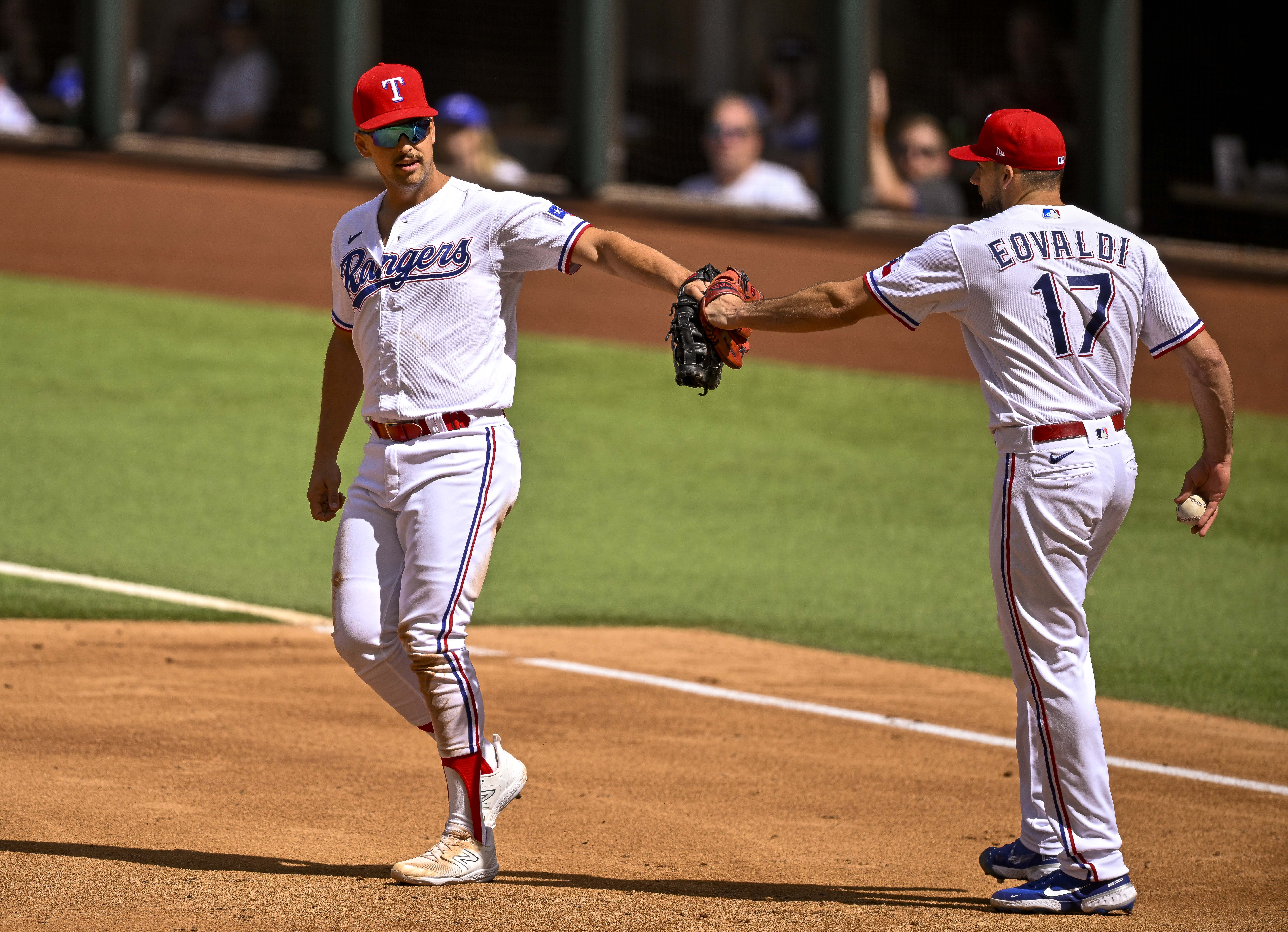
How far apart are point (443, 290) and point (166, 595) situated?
377 centimetres

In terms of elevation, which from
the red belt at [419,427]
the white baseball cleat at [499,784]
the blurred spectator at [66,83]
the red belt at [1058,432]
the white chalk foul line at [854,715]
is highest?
the blurred spectator at [66,83]

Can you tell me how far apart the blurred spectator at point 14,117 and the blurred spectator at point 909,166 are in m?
8.52

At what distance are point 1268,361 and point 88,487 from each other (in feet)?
25.1

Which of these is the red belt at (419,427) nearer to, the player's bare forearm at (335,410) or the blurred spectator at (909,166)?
the player's bare forearm at (335,410)

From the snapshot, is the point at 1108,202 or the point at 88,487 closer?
the point at 88,487

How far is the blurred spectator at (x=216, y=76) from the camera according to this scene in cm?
1617

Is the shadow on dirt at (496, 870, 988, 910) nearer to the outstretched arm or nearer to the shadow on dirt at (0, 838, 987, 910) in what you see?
the shadow on dirt at (0, 838, 987, 910)

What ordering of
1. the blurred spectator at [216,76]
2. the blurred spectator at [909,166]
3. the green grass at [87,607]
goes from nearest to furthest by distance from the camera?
the green grass at [87,607] → the blurred spectator at [909,166] → the blurred spectator at [216,76]

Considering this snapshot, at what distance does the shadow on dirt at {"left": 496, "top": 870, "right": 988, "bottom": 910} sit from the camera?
13.6 feet

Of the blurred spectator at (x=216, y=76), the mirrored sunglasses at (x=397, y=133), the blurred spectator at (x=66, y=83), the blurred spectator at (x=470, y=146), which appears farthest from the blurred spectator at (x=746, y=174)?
the mirrored sunglasses at (x=397, y=133)

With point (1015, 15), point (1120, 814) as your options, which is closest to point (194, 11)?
point (1015, 15)

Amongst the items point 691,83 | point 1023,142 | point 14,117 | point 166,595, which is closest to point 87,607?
point 166,595

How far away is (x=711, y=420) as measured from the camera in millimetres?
11391

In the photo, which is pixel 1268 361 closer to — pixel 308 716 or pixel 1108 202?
pixel 1108 202
